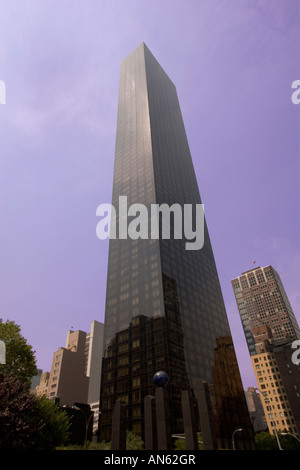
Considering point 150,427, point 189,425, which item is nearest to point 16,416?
point 150,427

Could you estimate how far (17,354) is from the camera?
48688mm

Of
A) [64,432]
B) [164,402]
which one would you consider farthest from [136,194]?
[164,402]

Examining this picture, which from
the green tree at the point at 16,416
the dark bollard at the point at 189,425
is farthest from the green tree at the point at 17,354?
the dark bollard at the point at 189,425

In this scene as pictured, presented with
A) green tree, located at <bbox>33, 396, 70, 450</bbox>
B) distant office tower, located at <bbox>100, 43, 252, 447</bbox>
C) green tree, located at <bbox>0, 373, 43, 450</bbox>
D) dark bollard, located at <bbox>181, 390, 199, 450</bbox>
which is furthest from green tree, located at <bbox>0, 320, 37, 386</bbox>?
distant office tower, located at <bbox>100, 43, 252, 447</bbox>

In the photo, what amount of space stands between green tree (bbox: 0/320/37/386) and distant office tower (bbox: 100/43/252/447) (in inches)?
1464

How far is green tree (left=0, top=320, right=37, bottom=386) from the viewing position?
157ft

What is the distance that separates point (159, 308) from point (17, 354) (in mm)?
44814

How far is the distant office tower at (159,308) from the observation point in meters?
79.3

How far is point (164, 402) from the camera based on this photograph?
25.2m

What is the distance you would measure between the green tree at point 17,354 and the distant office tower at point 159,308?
3718 cm

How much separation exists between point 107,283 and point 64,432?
2564 inches

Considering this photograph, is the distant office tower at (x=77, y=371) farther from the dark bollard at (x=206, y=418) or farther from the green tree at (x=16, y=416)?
the dark bollard at (x=206, y=418)

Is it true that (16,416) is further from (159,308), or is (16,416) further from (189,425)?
(159,308)
